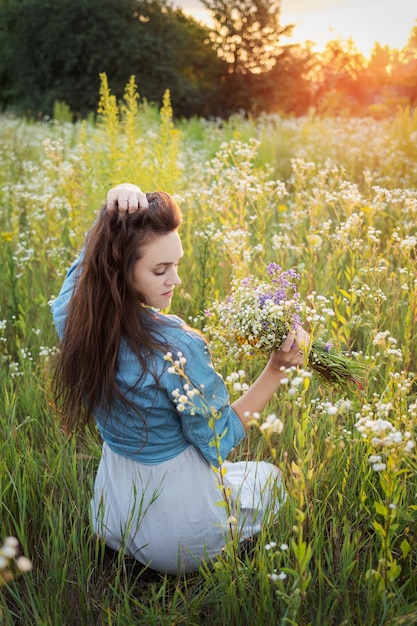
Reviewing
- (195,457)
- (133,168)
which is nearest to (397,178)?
(133,168)

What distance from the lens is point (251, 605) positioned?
175 centimetres

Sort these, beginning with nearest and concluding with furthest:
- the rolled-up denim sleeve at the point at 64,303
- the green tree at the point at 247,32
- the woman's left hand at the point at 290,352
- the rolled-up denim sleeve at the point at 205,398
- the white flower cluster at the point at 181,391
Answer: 1. the white flower cluster at the point at 181,391
2. the rolled-up denim sleeve at the point at 205,398
3. the woman's left hand at the point at 290,352
4. the rolled-up denim sleeve at the point at 64,303
5. the green tree at the point at 247,32

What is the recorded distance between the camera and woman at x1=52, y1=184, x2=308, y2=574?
6.19 feet

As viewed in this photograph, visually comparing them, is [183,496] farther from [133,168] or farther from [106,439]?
[133,168]

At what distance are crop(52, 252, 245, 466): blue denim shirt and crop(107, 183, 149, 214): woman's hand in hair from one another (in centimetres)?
33

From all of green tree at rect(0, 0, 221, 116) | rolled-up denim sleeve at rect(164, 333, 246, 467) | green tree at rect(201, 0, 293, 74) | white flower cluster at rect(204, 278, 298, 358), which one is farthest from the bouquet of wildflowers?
green tree at rect(201, 0, 293, 74)

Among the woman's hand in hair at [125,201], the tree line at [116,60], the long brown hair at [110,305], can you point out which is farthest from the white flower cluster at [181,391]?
the tree line at [116,60]

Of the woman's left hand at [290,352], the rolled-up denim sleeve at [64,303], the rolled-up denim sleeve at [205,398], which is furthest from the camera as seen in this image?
the rolled-up denim sleeve at [64,303]

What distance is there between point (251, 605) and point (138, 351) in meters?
0.75

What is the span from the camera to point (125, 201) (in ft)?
6.22

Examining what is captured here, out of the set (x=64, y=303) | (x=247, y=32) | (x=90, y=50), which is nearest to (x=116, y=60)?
(x=90, y=50)

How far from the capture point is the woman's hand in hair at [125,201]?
1896 millimetres

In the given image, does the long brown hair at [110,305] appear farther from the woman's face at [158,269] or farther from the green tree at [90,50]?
the green tree at [90,50]

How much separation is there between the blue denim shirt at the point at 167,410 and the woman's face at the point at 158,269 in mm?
78
